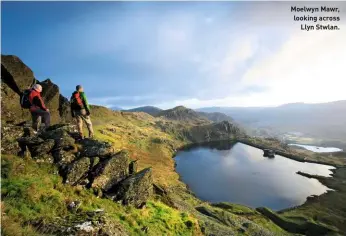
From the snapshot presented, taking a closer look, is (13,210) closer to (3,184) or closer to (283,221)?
(3,184)

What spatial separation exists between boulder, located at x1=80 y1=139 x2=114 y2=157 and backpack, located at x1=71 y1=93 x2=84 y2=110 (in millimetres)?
3233

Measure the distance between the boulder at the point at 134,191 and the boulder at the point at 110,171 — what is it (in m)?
0.67

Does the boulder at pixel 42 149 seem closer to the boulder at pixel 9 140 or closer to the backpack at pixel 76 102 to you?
the boulder at pixel 9 140

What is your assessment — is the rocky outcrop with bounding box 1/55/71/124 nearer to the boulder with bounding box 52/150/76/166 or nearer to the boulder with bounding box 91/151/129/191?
the boulder with bounding box 52/150/76/166

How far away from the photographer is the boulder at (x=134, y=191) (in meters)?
21.0

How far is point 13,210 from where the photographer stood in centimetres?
1287

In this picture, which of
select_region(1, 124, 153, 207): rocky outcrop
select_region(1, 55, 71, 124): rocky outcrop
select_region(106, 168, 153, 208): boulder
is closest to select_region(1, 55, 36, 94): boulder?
select_region(1, 55, 71, 124): rocky outcrop

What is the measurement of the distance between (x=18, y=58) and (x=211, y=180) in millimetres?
94647

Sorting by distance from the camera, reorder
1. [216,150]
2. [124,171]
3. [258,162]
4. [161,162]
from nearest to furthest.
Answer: [124,171] → [161,162] → [258,162] → [216,150]

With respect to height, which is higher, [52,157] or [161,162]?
[52,157]

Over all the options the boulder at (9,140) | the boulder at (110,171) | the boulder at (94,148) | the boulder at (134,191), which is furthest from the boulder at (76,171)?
the boulder at (9,140)

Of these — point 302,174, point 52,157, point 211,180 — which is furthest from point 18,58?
point 302,174

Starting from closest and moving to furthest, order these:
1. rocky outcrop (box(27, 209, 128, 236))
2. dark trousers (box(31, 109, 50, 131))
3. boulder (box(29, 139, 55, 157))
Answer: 1. rocky outcrop (box(27, 209, 128, 236))
2. boulder (box(29, 139, 55, 157))
3. dark trousers (box(31, 109, 50, 131))

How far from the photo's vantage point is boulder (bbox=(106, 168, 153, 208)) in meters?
21.0
